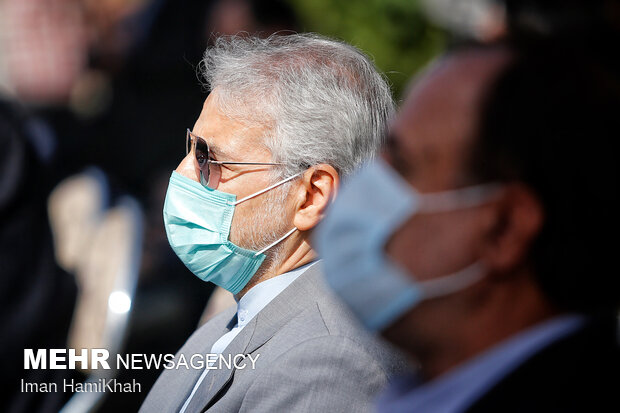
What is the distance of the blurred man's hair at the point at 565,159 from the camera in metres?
1.19

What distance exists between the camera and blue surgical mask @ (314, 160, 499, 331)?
1276 millimetres

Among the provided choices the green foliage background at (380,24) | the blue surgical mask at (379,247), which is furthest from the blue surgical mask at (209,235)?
the green foliage background at (380,24)

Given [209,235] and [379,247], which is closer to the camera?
[379,247]

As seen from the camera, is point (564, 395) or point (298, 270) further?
point (298, 270)

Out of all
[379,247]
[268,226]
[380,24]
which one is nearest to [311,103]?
[268,226]

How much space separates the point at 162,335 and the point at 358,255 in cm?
410

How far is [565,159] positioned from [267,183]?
4.38ft

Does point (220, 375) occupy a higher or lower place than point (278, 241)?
lower

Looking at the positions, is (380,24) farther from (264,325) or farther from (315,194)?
(264,325)

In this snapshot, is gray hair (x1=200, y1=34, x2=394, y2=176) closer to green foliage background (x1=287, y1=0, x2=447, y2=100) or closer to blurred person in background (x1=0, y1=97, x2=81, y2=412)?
blurred person in background (x1=0, y1=97, x2=81, y2=412)

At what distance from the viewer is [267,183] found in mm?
2396

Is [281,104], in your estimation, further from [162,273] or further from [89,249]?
[162,273]

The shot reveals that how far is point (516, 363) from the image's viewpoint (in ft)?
3.95

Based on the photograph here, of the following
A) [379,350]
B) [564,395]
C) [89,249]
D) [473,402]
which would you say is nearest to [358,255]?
[473,402]
